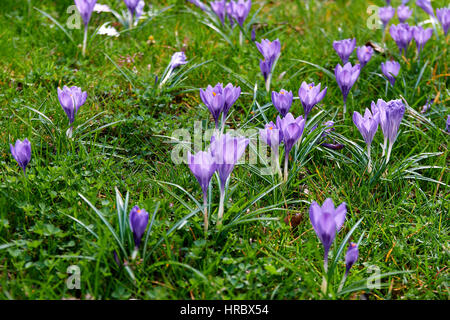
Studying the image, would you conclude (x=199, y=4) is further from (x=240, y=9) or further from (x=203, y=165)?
(x=203, y=165)

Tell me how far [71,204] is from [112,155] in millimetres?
451

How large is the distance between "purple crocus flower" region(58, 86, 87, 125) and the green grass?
125 mm

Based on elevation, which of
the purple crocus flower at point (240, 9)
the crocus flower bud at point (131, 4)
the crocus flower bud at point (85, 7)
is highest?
the crocus flower bud at point (131, 4)

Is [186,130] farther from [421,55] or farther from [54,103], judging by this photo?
[421,55]

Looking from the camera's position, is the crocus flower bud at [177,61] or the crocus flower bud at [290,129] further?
the crocus flower bud at [177,61]

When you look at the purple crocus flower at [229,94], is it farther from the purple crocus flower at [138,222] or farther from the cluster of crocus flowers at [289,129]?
the purple crocus flower at [138,222]

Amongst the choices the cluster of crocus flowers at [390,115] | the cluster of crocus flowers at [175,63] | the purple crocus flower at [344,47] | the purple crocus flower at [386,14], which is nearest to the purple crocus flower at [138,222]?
the cluster of crocus flowers at [390,115]

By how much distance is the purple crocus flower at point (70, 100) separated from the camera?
8.10ft

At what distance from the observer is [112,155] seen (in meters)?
2.54

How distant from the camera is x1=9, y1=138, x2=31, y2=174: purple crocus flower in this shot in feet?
7.03

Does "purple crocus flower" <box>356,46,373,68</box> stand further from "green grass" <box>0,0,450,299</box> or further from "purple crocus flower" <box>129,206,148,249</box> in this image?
"purple crocus flower" <box>129,206,148,249</box>

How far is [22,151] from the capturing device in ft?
7.07

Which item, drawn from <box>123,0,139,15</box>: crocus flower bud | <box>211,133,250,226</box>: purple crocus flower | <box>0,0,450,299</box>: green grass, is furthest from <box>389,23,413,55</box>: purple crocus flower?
<box>211,133,250,226</box>: purple crocus flower

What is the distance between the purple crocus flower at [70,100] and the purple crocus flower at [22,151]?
1.28 ft
